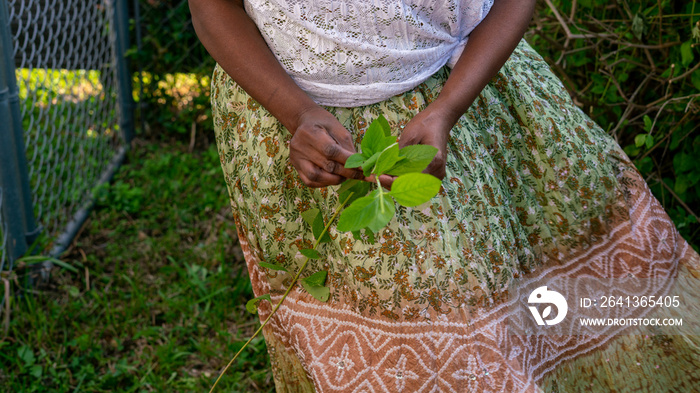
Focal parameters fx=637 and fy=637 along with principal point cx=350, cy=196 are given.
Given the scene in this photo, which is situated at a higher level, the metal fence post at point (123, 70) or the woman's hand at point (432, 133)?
the woman's hand at point (432, 133)

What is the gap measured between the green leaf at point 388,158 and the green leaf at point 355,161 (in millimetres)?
32

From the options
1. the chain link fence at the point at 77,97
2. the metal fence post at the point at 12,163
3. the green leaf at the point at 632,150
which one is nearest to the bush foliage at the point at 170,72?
the chain link fence at the point at 77,97

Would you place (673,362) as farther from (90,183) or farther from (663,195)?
(90,183)

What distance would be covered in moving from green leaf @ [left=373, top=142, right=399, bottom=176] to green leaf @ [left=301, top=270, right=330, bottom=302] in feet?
1.08

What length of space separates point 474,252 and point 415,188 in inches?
11.9

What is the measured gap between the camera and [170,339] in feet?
7.34

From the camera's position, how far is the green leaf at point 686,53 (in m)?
1.89

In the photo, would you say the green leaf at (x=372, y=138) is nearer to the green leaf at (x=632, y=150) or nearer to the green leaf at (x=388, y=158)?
the green leaf at (x=388, y=158)

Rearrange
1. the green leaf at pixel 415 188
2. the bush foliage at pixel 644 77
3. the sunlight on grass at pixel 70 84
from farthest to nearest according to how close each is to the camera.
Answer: the sunlight on grass at pixel 70 84
the bush foliage at pixel 644 77
the green leaf at pixel 415 188

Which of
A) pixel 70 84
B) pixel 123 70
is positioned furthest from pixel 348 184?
pixel 123 70

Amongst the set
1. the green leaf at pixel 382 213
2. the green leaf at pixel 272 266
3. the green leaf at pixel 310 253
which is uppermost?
the green leaf at pixel 382 213

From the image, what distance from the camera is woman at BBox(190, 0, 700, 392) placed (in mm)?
1179

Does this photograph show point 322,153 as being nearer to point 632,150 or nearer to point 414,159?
point 414,159

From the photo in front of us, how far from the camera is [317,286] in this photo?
4.30ft
